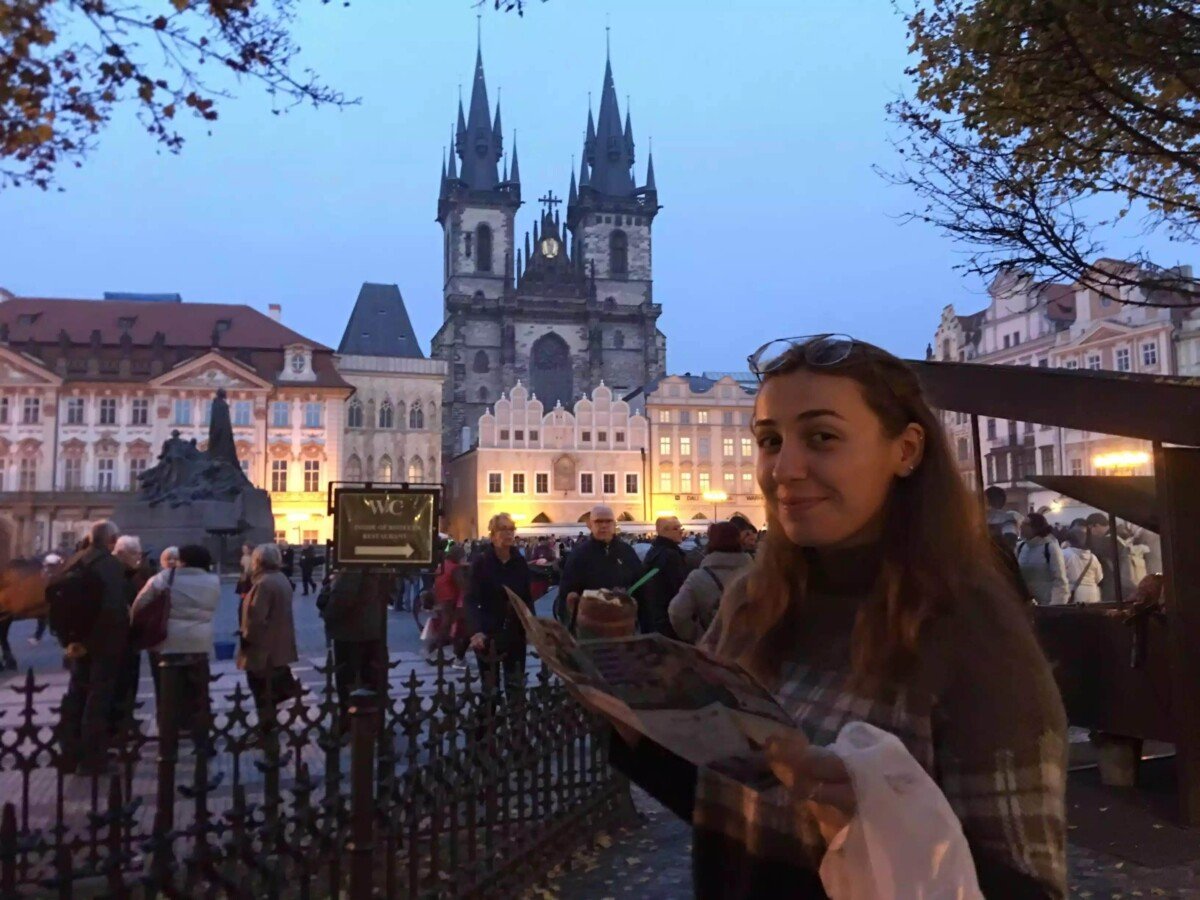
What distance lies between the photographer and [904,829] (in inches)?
45.1

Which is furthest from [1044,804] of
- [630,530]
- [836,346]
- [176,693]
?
[630,530]

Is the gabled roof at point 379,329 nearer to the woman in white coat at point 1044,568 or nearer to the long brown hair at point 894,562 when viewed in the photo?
the woman in white coat at point 1044,568

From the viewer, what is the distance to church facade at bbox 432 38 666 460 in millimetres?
77562

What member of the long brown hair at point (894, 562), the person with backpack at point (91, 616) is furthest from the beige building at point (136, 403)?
the long brown hair at point (894, 562)

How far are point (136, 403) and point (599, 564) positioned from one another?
54.4 meters

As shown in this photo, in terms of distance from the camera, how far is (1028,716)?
1.28m

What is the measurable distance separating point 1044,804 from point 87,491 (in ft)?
191

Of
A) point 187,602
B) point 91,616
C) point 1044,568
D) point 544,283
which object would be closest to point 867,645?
point 91,616

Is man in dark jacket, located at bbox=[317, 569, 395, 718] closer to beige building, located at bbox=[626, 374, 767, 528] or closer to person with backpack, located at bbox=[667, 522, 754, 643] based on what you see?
person with backpack, located at bbox=[667, 522, 754, 643]

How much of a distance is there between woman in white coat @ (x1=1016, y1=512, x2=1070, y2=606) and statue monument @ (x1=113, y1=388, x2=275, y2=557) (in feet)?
58.2

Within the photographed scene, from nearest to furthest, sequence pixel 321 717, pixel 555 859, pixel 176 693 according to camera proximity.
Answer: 1. pixel 176 693
2. pixel 321 717
3. pixel 555 859

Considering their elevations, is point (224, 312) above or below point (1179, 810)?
above

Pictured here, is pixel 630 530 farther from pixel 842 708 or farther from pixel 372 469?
pixel 842 708

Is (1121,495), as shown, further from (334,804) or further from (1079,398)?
(334,804)
